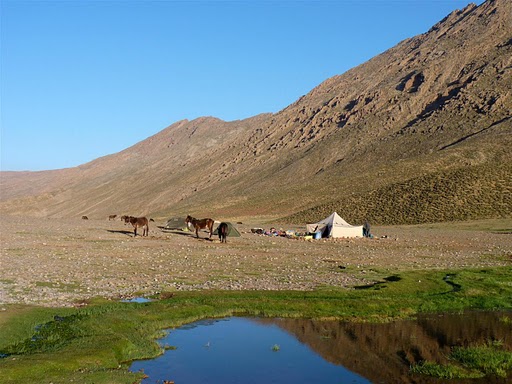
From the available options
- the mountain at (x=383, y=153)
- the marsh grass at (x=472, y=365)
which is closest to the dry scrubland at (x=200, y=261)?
the marsh grass at (x=472, y=365)

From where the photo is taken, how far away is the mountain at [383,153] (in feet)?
305

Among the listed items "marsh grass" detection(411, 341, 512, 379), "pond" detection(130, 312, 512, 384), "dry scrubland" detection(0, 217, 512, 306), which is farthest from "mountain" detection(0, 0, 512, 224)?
"marsh grass" detection(411, 341, 512, 379)

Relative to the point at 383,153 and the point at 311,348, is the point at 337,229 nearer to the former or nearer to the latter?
the point at 311,348

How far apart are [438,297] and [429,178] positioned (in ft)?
250

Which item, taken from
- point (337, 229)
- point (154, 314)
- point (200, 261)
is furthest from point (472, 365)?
point (337, 229)

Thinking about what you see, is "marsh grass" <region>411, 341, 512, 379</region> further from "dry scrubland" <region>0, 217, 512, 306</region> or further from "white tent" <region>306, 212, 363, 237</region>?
"white tent" <region>306, 212, 363, 237</region>

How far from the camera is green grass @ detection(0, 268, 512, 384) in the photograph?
13743mm

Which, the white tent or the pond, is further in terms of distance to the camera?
the white tent

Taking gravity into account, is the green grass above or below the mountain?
below

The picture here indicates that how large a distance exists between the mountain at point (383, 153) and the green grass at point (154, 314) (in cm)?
5910

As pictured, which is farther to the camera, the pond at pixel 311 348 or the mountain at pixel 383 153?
the mountain at pixel 383 153

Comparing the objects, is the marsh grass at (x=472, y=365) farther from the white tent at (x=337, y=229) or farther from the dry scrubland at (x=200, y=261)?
the white tent at (x=337, y=229)

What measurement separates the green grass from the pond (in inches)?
29.4

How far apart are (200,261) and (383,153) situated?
101 m
